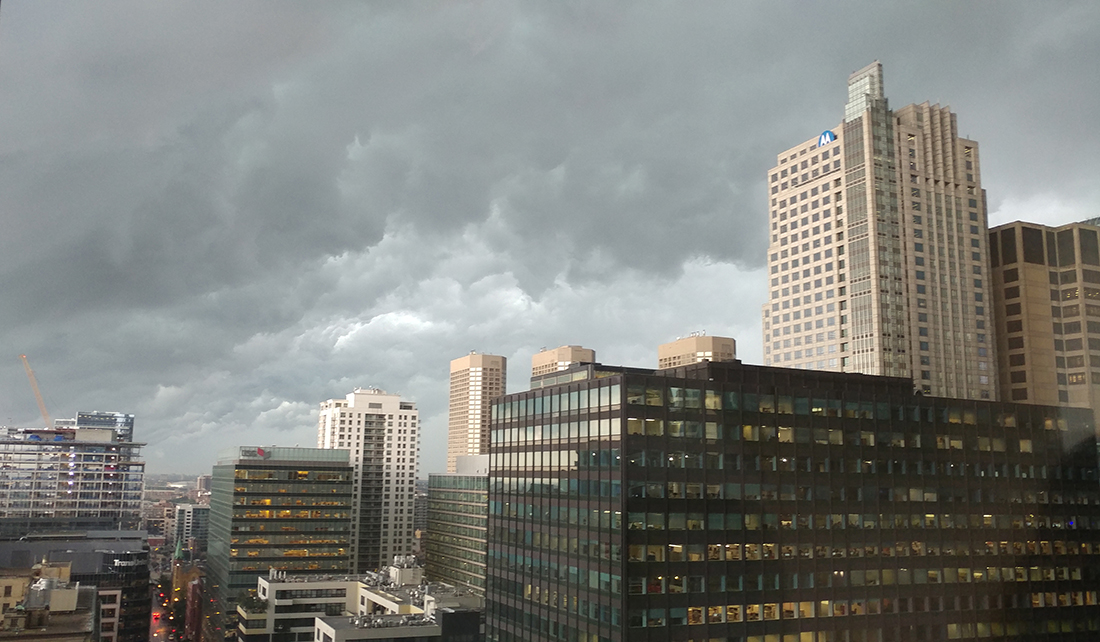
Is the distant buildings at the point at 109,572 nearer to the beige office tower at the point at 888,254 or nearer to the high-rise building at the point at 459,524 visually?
the high-rise building at the point at 459,524

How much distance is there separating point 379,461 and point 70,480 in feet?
180

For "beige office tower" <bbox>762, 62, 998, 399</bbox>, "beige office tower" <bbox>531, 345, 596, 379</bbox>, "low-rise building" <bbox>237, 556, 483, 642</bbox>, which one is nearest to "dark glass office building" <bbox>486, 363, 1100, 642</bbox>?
"beige office tower" <bbox>762, 62, 998, 399</bbox>

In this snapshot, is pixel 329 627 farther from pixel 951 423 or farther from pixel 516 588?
pixel 951 423

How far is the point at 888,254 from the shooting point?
7350cm

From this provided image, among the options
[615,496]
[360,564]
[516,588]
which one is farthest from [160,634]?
[615,496]

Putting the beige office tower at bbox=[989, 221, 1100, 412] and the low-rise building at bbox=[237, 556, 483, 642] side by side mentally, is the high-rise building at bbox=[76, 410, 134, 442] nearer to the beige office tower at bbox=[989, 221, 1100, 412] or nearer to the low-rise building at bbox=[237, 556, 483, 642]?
the low-rise building at bbox=[237, 556, 483, 642]

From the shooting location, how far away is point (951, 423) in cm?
4941

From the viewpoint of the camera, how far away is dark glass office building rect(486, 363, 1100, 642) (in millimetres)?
40719

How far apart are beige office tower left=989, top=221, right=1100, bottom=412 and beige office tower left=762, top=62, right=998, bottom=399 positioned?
1.96m

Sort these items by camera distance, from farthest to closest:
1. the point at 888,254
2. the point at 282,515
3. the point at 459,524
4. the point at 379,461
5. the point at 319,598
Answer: the point at 379,461
the point at 459,524
the point at 282,515
the point at 319,598
the point at 888,254

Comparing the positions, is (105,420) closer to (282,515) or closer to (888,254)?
(282,515)

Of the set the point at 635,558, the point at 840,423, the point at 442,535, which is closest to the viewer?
the point at 635,558

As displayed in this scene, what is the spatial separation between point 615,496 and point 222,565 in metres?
78.0

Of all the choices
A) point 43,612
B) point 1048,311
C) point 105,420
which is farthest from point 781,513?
point 105,420
